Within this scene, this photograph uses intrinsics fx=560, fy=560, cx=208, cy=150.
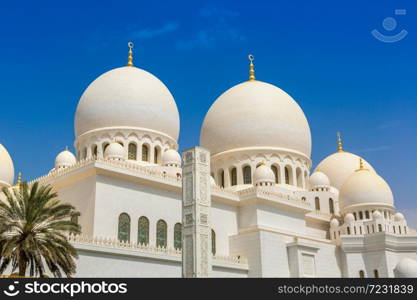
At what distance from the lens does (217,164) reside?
37.5m

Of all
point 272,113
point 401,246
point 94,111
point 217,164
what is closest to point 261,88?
point 272,113

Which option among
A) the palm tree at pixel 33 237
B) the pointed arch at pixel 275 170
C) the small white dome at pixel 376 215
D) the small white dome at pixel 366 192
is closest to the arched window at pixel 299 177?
the pointed arch at pixel 275 170

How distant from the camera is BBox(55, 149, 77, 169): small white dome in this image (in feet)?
107

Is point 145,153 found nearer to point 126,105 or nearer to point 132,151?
point 132,151

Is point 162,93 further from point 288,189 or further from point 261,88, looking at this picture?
point 288,189

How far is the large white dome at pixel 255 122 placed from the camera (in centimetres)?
3684

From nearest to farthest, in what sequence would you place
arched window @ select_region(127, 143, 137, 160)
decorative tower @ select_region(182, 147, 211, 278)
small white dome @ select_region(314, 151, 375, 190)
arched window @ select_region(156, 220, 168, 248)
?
decorative tower @ select_region(182, 147, 211, 278)
arched window @ select_region(156, 220, 168, 248)
arched window @ select_region(127, 143, 137, 160)
small white dome @ select_region(314, 151, 375, 190)

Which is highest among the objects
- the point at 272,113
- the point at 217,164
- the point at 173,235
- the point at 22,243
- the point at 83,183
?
the point at 272,113

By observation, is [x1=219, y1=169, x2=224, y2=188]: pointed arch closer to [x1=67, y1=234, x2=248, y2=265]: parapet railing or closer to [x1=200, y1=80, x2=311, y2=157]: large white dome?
[x1=200, y1=80, x2=311, y2=157]: large white dome

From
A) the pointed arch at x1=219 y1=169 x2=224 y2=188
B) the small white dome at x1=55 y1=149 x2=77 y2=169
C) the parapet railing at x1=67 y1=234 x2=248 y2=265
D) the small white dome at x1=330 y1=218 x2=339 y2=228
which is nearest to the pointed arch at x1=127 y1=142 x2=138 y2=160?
the small white dome at x1=55 y1=149 x2=77 y2=169

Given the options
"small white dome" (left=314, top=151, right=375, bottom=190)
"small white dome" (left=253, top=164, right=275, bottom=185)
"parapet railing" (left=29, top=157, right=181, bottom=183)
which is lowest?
"parapet railing" (left=29, top=157, right=181, bottom=183)

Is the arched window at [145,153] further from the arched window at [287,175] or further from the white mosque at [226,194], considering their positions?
the arched window at [287,175]

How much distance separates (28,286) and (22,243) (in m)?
6.71

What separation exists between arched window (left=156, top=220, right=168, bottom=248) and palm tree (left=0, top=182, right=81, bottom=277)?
766 centimetres
